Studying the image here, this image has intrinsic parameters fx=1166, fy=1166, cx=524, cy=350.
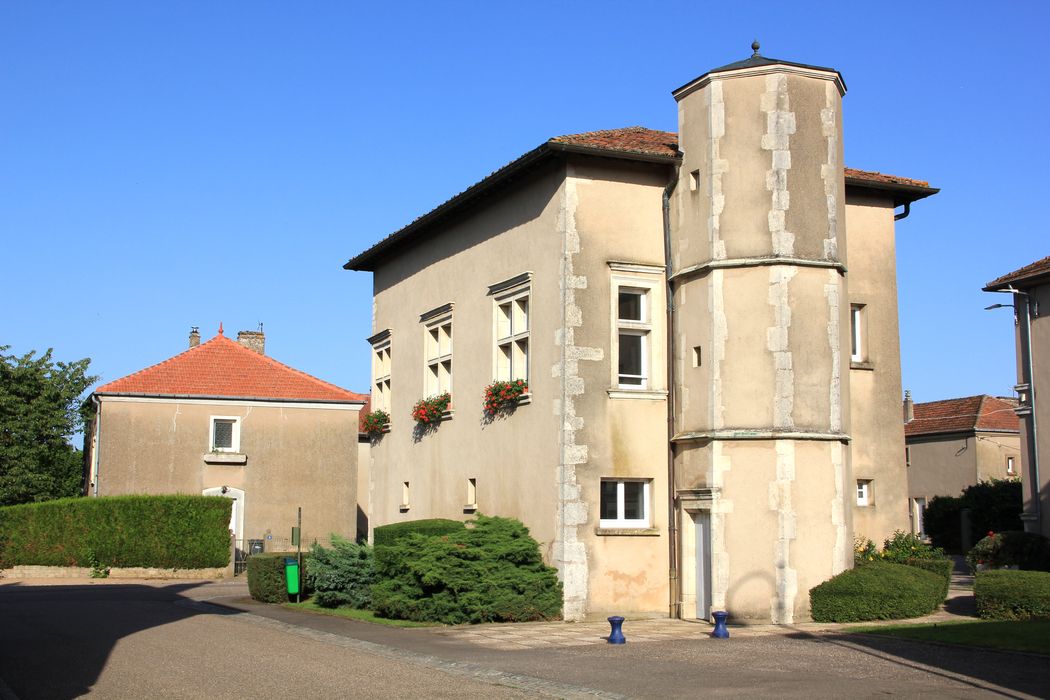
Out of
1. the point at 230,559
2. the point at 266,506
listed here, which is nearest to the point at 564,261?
the point at 230,559

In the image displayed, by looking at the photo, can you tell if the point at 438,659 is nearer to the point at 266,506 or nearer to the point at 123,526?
the point at 123,526

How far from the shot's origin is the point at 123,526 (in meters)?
34.7

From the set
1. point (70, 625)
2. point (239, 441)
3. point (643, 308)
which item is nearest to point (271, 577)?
point (70, 625)

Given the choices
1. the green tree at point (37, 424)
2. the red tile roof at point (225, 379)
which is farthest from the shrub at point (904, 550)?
the green tree at point (37, 424)

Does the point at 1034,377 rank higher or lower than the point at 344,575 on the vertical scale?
higher

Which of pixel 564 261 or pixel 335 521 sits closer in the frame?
pixel 564 261

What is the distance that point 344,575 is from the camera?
2230cm

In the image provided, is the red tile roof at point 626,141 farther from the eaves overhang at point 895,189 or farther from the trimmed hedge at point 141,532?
the trimmed hedge at point 141,532

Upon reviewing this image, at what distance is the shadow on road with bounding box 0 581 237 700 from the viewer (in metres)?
12.7

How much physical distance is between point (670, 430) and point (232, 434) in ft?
75.8

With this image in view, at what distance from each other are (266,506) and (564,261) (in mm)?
22296

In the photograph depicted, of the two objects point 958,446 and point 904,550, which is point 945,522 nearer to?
point 958,446

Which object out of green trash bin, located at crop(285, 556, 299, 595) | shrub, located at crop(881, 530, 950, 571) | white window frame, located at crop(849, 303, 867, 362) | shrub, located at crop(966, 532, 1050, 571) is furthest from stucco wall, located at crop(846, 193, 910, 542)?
green trash bin, located at crop(285, 556, 299, 595)

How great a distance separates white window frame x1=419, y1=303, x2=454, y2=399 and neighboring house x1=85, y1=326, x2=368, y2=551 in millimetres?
14800
